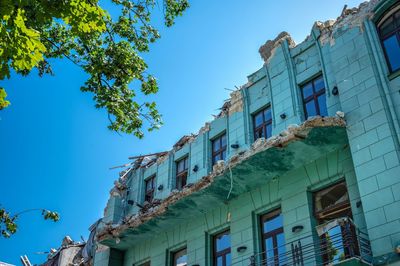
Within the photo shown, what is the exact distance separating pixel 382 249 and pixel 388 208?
0.99m

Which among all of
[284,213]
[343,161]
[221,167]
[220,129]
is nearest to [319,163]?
[343,161]

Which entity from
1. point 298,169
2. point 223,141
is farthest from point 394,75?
point 223,141

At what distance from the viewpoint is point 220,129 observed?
18578 mm

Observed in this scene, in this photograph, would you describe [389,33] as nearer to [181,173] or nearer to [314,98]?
[314,98]

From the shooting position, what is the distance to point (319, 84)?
1540cm

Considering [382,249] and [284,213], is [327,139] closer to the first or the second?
[284,213]

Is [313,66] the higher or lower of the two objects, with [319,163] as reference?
higher

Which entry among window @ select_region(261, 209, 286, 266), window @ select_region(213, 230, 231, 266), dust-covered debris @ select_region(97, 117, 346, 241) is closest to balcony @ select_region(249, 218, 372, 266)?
window @ select_region(261, 209, 286, 266)

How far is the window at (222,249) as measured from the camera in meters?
16.0

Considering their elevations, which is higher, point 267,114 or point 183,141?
point 183,141

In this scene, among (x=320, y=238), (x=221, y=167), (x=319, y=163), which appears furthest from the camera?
(x=221, y=167)

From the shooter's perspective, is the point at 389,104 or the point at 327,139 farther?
the point at 327,139

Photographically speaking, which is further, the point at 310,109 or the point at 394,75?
the point at 310,109

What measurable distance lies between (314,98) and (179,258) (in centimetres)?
781
